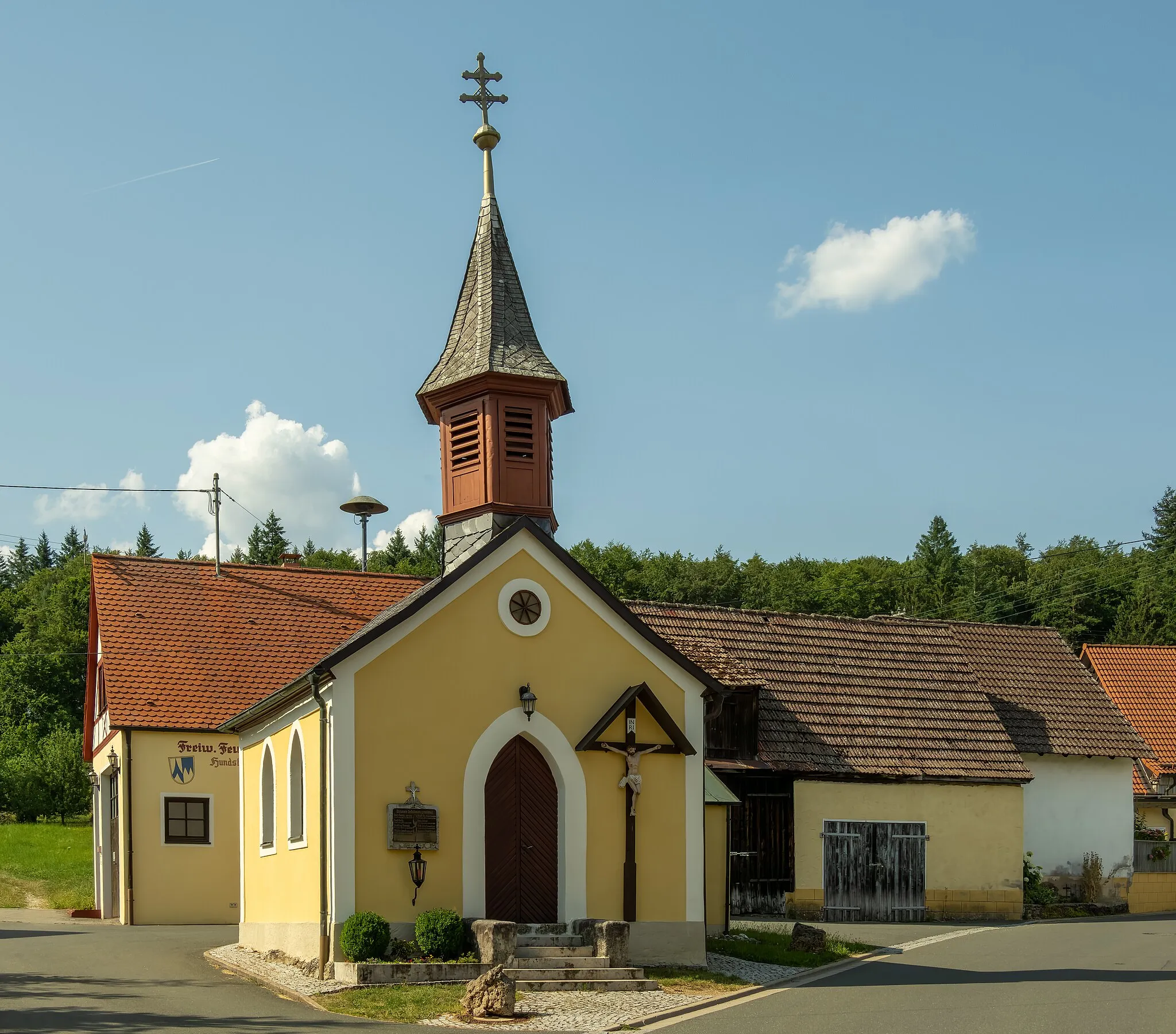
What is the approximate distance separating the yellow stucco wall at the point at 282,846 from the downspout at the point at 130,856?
4.55 meters

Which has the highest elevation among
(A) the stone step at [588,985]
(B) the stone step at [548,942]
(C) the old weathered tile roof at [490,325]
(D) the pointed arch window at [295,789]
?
(C) the old weathered tile roof at [490,325]

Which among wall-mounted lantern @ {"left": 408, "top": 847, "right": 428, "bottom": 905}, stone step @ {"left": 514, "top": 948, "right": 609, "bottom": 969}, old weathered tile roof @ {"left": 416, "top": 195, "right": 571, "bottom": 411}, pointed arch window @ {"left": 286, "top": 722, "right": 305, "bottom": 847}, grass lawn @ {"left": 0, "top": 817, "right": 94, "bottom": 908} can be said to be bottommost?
grass lawn @ {"left": 0, "top": 817, "right": 94, "bottom": 908}

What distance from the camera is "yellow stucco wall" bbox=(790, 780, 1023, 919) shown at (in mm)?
28656

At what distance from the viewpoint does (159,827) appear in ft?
92.8

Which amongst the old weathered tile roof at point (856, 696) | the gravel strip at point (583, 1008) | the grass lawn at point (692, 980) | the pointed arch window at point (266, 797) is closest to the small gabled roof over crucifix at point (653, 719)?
the grass lawn at point (692, 980)

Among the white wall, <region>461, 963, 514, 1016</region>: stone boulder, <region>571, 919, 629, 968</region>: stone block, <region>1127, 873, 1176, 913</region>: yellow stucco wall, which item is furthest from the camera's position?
<region>1127, 873, 1176, 913</region>: yellow stucco wall

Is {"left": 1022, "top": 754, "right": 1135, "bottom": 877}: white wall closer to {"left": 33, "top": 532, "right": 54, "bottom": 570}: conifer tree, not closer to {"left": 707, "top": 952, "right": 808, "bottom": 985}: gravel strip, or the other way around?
{"left": 707, "top": 952, "right": 808, "bottom": 985}: gravel strip

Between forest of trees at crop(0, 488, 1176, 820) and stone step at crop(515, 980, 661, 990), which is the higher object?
forest of trees at crop(0, 488, 1176, 820)

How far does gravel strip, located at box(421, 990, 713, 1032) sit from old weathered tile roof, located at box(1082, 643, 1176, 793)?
1027 inches

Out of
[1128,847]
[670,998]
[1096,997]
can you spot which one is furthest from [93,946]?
[1128,847]

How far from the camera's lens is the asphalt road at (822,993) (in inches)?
551

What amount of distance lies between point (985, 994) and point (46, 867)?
88.9 feet

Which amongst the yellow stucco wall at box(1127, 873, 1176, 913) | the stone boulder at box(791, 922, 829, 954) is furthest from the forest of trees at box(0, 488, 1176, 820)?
the stone boulder at box(791, 922, 829, 954)

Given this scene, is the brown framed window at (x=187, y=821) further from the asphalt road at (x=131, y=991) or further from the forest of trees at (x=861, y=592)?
the forest of trees at (x=861, y=592)
